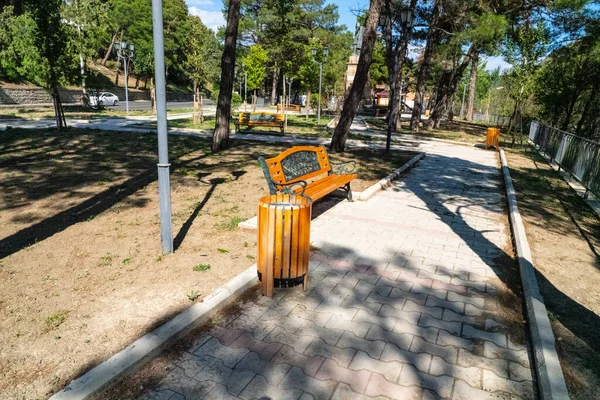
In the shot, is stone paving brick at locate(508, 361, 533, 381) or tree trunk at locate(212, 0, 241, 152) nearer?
stone paving brick at locate(508, 361, 533, 381)

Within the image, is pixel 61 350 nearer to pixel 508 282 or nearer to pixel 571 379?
pixel 571 379

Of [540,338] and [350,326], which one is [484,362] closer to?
[540,338]

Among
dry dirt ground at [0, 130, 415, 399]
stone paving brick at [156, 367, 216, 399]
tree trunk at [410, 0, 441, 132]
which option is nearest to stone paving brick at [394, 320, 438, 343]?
stone paving brick at [156, 367, 216, 399]

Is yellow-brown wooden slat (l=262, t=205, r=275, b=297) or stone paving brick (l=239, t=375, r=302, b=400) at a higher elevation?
yellow-brown wooden slat (l=262, t=205, r=275, b=297)

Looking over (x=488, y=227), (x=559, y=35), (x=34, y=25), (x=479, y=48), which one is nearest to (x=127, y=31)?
(x=34, y=25)

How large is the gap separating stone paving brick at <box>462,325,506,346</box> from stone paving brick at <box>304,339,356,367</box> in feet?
3.52

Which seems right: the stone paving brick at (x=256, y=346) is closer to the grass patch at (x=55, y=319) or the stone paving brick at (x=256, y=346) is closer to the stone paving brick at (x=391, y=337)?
the stone paving brick at (x=391, y=337)

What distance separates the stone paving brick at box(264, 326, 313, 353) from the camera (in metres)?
3.22

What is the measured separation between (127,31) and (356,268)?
2174 inches

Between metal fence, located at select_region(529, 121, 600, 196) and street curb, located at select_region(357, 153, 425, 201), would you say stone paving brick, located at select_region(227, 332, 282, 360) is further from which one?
metal fence, located at select_region(529, 121, 600, 196)

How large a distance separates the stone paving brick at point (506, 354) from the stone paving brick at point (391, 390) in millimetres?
833

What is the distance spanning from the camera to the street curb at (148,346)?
101 inches

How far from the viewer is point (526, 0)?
20828 millimetres

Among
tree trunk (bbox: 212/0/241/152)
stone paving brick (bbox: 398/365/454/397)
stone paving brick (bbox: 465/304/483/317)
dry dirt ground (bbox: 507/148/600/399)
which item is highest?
tree trunk (bbox: 212/0/241/152)
